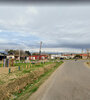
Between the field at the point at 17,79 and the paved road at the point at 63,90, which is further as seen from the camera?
the field at the point at 17,79

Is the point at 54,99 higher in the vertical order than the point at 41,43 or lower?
lower

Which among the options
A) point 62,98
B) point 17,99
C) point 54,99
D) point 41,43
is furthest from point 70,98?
point 41,43

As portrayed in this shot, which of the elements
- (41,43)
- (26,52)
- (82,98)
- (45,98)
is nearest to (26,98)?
(45,98)

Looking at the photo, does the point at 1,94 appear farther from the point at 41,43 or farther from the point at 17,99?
the point at 41,43

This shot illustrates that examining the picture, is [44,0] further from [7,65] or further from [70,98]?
[7,65]

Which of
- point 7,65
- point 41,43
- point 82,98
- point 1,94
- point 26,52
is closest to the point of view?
point 82,98

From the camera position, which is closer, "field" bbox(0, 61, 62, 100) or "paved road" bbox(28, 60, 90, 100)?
"paved road" bbox(28, 60, 90, 100)

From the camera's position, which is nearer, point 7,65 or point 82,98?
point 82,98

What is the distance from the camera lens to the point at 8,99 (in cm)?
553

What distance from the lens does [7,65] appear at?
75.9ft

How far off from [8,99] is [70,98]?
2.92 meters

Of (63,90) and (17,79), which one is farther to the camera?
(17,79)

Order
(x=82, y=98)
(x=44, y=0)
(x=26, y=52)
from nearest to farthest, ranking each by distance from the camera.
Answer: (x=44, y=0) → (x=82, y=98) → (x=26, y=52)

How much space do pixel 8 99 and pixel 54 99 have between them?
221 centimetres
